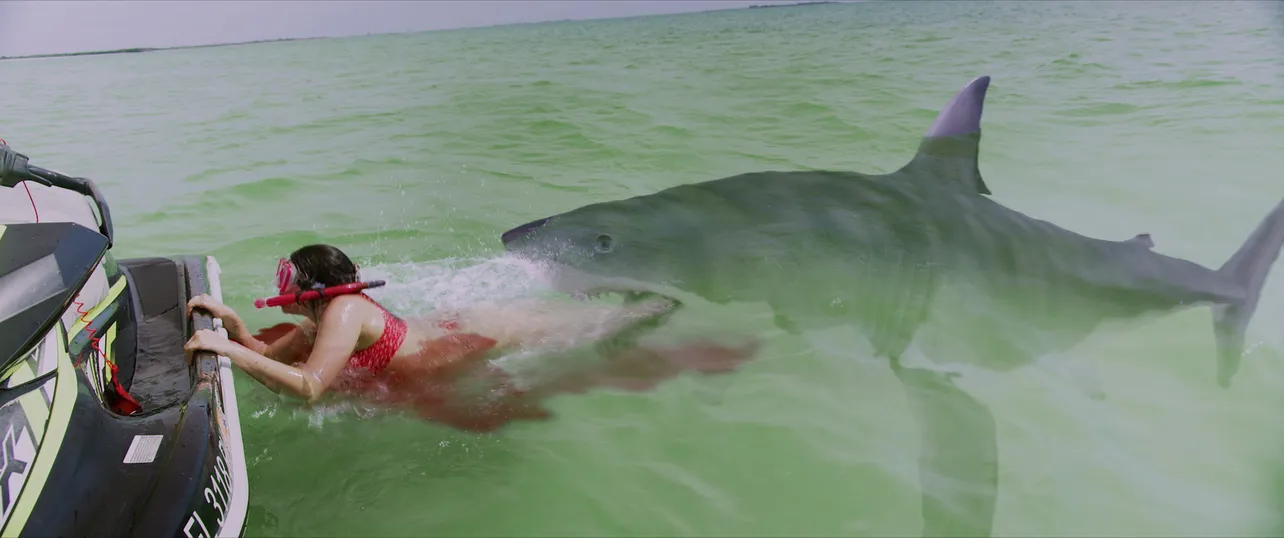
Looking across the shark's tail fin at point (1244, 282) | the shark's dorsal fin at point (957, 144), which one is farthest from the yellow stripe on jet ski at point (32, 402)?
the shark's tail fin at point (1244, 282)

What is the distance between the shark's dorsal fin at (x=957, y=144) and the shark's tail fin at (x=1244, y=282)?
1.14 meters

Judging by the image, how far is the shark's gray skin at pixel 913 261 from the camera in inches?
139

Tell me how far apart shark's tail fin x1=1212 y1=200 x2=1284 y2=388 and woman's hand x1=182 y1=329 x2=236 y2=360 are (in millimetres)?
3989

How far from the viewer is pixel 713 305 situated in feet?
12.5

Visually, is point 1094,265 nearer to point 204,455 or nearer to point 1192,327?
point 1192,327

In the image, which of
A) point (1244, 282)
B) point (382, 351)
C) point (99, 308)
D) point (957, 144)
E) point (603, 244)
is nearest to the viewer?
point (99, 308)

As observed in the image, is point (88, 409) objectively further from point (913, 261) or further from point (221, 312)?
point (913, 261)

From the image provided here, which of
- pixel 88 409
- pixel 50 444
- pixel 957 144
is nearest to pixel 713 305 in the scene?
pixel 957 144

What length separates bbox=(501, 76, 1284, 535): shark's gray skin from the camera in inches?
139

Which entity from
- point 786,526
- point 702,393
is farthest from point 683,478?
point 702,393

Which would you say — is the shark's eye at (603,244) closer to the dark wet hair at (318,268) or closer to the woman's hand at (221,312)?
the dark wet hair at (318,268)

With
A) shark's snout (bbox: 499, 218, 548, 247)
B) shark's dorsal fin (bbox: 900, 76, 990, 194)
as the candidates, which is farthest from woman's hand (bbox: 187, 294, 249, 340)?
shark's dorsal fin (bbox: 900, 76, 990, 194)

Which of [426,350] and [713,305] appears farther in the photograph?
[713,305]

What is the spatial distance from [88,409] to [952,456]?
2597 millimetres
